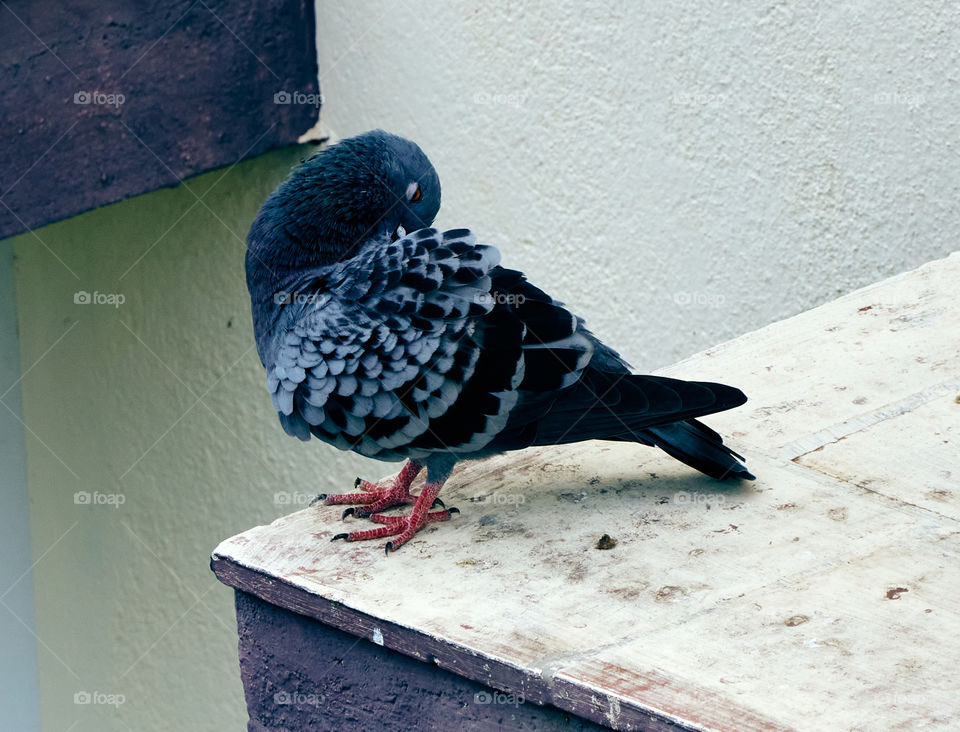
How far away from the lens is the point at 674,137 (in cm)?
378

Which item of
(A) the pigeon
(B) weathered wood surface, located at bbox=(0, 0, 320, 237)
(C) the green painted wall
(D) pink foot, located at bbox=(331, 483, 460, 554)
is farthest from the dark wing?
(C) the green painted wall

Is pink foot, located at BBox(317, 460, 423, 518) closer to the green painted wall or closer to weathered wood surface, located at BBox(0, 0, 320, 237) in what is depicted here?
weathered wood surface, located at BBox(0, 0, 320, 237)

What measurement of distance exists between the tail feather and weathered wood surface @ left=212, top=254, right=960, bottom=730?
0.05m

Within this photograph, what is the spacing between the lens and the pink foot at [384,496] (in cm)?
231

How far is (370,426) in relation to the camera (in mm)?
2104

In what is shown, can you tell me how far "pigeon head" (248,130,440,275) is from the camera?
7.57 ft

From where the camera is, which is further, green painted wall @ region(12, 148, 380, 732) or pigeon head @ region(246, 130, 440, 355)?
green painted wall @ region(12, 148, 380, 732)

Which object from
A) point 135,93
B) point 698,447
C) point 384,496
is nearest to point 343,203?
point 384,496

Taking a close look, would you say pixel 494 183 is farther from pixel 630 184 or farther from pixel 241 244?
pixel 241 244

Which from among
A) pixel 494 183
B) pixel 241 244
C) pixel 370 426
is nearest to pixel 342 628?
pixel 370 426

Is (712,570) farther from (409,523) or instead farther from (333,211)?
(333,211)

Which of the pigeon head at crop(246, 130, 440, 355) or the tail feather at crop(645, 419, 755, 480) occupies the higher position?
the pigeon head at crop(246, 130, 440, 355)

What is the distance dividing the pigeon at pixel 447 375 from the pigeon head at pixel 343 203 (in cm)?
13

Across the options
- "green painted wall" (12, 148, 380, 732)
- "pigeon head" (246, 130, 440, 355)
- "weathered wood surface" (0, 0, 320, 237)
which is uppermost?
"weathered wood surface" (0, 0, 320, 237)
